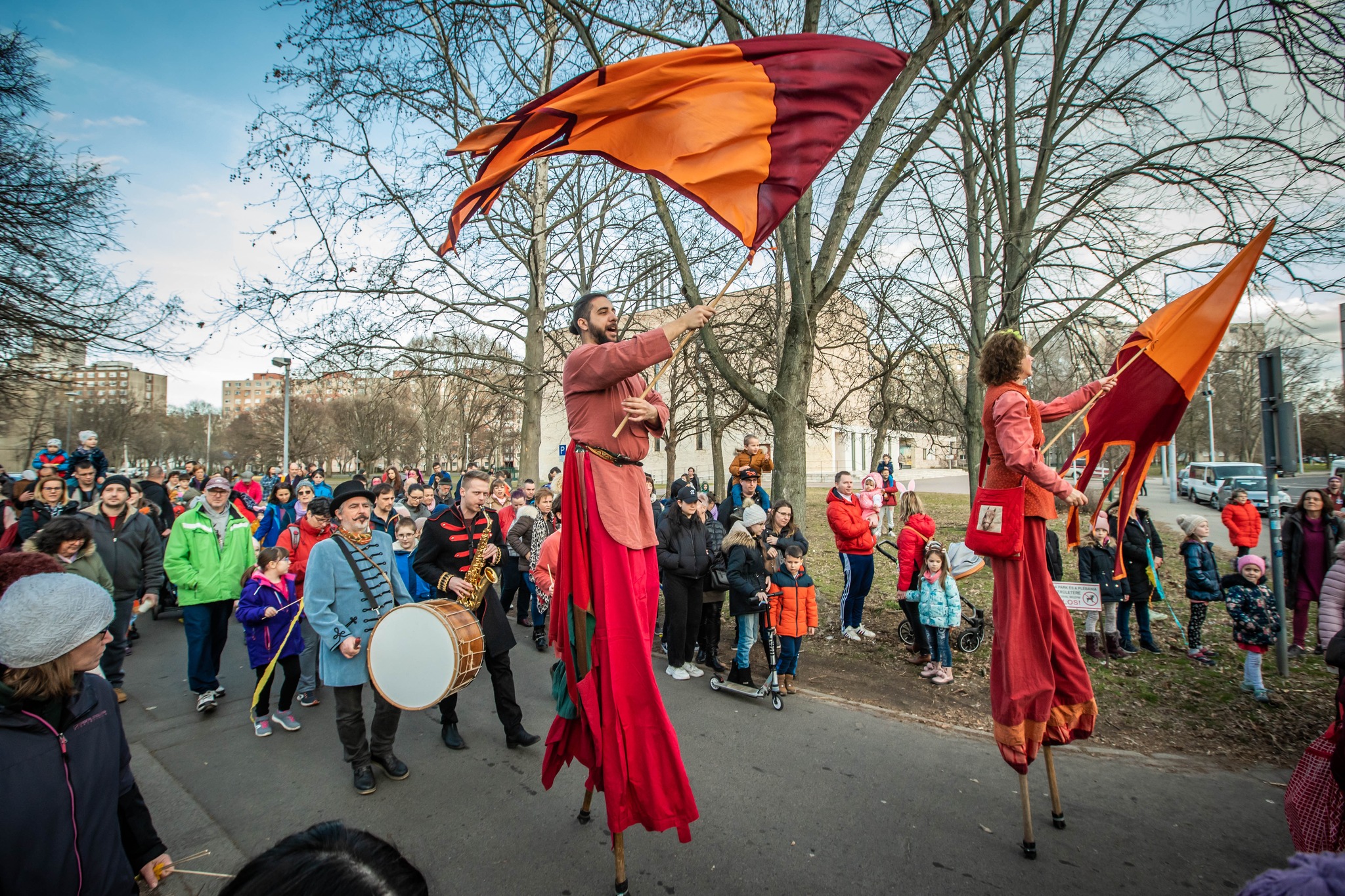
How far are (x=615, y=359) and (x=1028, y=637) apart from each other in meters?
2.79

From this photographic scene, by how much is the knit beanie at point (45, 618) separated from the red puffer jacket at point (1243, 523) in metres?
12.3

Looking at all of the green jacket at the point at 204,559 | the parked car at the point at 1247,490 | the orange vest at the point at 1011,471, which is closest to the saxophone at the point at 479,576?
the green jacket at the point at 204,559

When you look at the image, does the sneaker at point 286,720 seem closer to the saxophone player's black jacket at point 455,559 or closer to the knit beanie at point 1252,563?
the saxophone player's black jacket at point 455,559

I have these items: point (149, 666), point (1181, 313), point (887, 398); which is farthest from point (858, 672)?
point (887, 398)

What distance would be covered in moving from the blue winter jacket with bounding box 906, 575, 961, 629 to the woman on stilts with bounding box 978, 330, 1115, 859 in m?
3.02

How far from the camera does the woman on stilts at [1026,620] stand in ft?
11.4

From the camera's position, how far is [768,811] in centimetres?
385

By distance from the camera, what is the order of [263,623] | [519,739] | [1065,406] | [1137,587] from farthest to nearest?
[1137,587] → [263,623] → [519,739] → [1065,406]

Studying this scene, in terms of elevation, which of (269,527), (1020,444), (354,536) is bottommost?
(269,527)

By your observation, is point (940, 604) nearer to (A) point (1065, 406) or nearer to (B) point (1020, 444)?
(A) point (1065, 406)

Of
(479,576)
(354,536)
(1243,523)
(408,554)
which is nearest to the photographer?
(354,536)

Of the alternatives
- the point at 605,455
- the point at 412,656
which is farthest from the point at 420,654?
the point at 605,455

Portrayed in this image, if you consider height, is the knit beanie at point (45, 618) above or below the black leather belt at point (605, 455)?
below

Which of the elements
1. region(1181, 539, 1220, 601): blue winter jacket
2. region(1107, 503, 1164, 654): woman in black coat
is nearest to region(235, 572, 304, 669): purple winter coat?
region(1107, 503, 1164, 654): woman in black coat
